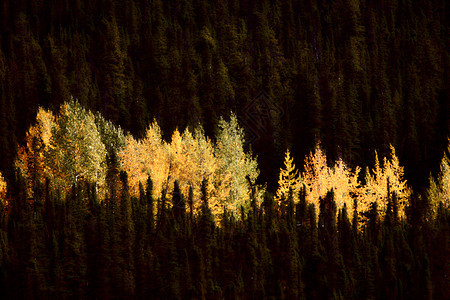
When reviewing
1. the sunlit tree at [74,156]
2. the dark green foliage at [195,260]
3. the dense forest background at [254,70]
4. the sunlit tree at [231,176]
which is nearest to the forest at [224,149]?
the dark green foliage at [195,260]

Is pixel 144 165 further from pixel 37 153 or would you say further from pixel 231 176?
pixel 37 153

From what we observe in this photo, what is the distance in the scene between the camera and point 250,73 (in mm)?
145250

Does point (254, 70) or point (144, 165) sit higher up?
point (254, 70)

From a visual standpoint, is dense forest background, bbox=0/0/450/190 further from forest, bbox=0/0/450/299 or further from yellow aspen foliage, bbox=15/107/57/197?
yellow aspen foliage, bbox=15/107/57/197

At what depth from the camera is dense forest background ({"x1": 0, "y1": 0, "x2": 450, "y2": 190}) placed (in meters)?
103

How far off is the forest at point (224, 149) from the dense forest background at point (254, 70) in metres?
0.61

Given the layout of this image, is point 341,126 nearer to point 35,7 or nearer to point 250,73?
point 250,73

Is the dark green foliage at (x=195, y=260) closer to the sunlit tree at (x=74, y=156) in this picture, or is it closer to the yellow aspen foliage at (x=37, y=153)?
the sunlit tree at (x=74, y=156)

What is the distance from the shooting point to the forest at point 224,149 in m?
28.5

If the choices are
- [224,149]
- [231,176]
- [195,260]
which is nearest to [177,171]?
[231,176]

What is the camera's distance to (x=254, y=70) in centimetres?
15225

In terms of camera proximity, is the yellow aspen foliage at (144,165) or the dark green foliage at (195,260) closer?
the dark green foliage at (195,260)

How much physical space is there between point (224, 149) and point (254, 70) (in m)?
91.8

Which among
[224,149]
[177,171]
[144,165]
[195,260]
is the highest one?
[224,149]
